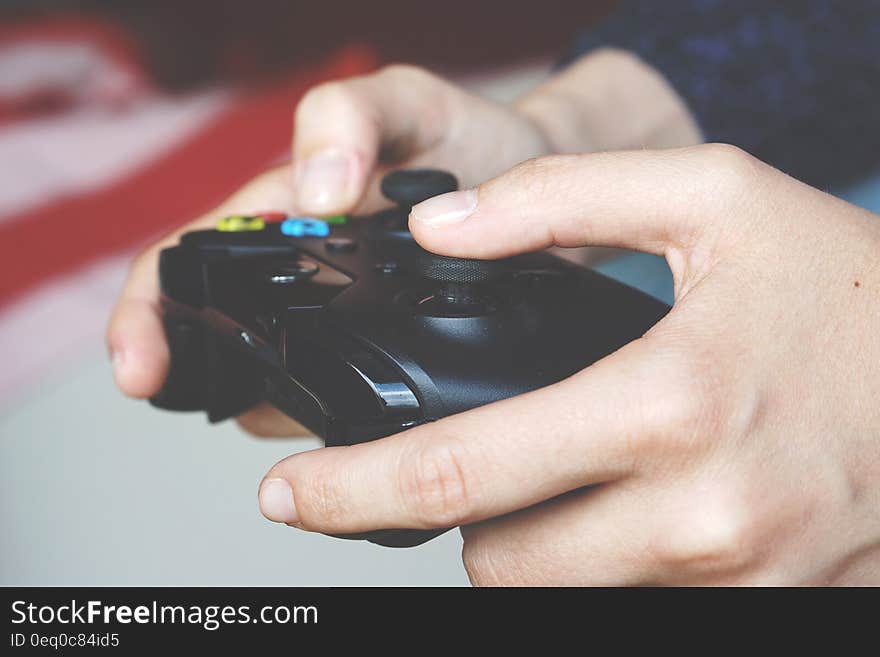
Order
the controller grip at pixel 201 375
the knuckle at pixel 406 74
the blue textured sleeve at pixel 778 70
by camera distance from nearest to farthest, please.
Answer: the controller grip at pixel 201 375 < the knuckle at pixel 406 74 < the blue textured sleeve at pixel 778 70

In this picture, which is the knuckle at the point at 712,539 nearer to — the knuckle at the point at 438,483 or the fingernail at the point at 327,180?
the knuckle at the point at 438,483

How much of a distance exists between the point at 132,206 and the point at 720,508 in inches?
33.6

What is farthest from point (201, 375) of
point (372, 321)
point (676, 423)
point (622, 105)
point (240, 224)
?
point (622, 105)

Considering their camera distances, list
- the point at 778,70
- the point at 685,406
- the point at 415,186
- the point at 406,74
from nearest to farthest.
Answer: the point at 685,406
the point at 415,186
the point at 406,74
the point at 778,70

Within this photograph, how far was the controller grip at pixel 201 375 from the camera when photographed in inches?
21.1

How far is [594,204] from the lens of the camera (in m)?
0.41

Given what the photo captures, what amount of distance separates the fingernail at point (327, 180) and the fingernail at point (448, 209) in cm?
20

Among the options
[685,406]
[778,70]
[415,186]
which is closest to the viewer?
[685,406]

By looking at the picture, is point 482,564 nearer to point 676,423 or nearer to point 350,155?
point 676,423

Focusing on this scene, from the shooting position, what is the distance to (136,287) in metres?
0.63

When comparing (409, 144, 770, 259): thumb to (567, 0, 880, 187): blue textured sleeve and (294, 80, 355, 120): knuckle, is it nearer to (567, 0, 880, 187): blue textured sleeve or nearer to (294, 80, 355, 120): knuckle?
(294, 80, 355, 120): knuckle

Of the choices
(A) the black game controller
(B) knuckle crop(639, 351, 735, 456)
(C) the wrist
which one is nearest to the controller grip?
(A) the black game controller

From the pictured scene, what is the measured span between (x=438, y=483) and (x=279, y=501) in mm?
75

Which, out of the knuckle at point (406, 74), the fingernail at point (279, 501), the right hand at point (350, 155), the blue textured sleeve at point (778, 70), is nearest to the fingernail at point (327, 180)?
the right hand at point (350, 155)
